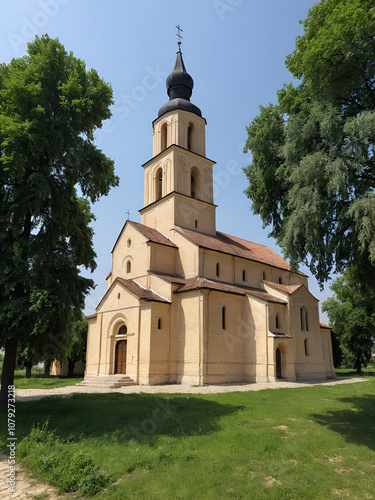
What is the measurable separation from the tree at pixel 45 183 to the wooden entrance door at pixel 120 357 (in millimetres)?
11169

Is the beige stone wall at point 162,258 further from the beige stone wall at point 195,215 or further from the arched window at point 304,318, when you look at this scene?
the arched window at point 304,318

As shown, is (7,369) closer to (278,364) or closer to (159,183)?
(278,364)

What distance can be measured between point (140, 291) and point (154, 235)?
17.7 feet

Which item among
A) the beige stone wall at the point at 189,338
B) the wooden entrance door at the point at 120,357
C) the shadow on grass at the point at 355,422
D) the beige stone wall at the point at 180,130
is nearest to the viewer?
the shadow on grass at the point at 355,422

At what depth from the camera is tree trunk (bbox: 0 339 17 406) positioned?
41.8 ft

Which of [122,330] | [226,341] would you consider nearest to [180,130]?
[122,330]

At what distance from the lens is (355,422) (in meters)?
11.1

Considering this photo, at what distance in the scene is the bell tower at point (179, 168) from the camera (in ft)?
96.6

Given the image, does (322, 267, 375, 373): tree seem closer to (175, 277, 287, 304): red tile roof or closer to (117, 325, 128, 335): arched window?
(175, 277, 287, 304): red tile roof

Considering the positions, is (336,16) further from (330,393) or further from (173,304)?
(173,304)

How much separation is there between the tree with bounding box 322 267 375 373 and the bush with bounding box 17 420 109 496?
34286 mm

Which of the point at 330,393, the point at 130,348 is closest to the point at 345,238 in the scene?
the point at 330,393

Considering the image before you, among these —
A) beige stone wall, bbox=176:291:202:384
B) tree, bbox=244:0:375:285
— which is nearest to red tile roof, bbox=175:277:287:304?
beige stone wall, bbox=176:291:202:384

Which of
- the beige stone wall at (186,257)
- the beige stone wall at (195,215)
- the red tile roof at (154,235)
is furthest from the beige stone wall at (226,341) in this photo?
→ the beige stone wall at (195,215)
